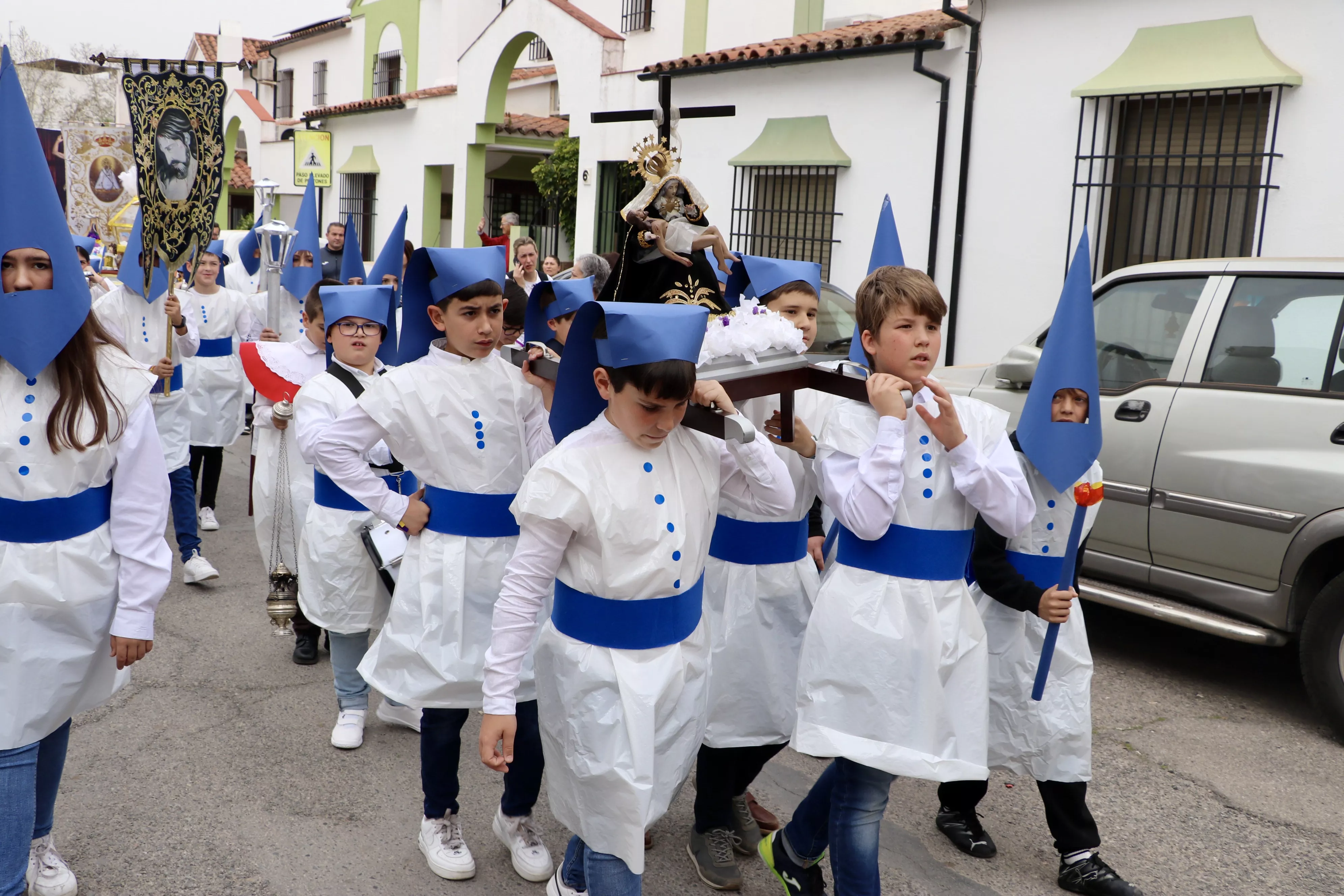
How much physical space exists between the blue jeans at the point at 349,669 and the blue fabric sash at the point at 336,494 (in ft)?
1.70

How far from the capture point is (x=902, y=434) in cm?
295

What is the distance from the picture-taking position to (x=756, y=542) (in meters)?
3.74

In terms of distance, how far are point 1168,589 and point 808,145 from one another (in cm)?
834

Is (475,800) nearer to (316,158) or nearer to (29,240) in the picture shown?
(29,240)

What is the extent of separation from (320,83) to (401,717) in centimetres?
2837

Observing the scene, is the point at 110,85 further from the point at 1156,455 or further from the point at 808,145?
the point at 1156,455

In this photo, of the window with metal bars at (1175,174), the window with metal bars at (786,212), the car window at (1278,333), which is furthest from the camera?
the window with metal bars at (786,212)

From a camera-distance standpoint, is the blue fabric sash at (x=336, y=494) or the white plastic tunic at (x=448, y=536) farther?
the blue fabric sash at (x=336, y=494)

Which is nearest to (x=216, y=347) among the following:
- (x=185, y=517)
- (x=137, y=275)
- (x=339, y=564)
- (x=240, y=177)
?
(x=137, y=275)

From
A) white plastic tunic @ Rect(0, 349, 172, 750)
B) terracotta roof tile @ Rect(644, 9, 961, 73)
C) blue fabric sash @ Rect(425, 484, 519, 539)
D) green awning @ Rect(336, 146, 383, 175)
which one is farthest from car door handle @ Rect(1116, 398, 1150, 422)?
green awning @ Rect(336, 146, 383, 175)

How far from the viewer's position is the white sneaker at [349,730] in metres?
4.73

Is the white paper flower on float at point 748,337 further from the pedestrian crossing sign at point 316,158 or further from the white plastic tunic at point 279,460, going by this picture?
the pedestrian crossing sign at point 316,158

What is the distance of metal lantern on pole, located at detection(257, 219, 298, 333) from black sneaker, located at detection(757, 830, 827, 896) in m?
5.89

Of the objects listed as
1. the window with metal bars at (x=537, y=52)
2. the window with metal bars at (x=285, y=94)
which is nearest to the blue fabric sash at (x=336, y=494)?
the window with metal bars at (x=537, y=52)
